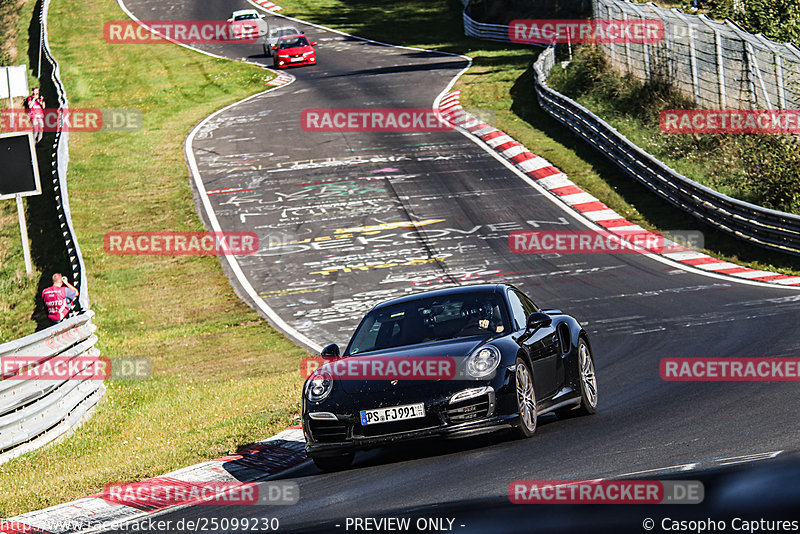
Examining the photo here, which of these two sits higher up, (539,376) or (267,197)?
(539,376)

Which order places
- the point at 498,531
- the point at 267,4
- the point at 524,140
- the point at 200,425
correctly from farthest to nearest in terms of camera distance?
the point at 267,4
the point at 524,140
the point at 200,425
the point at 498,531

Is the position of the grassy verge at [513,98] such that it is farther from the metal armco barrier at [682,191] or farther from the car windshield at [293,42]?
the car windshield at [293,42]

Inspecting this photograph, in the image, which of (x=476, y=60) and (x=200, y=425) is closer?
(x=200, y=425)

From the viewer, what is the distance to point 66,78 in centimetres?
4850

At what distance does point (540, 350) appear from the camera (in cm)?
954

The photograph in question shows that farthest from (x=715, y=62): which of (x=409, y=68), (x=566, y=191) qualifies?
(x=409, y=68)

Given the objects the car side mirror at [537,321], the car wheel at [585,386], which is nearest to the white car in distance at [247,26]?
the car wheel at [585,386]

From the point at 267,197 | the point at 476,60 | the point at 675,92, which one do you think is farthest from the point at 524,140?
the point at 476,60

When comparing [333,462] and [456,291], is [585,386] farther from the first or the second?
[333,462]

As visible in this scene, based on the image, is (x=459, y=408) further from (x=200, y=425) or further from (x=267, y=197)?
(x=267, y=197)

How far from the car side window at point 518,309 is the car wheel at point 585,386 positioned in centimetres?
72

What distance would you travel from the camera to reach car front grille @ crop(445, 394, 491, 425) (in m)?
8.49

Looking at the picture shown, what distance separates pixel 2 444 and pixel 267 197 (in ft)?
63.0

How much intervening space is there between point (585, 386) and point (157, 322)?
12715 millimetres
